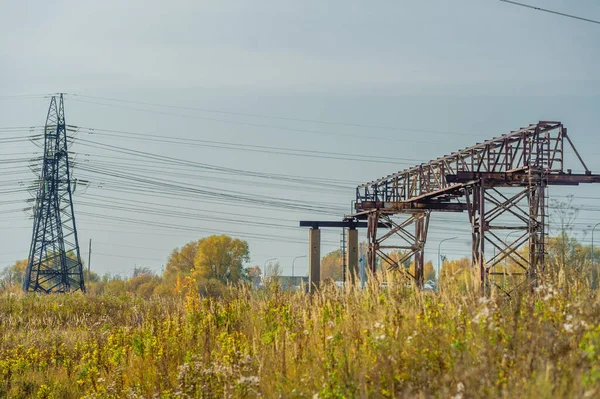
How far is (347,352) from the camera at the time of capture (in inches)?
340

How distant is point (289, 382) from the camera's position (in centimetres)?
852

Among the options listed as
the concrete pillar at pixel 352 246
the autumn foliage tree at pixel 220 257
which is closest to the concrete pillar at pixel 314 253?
the concrete pillar at pixel 352 246

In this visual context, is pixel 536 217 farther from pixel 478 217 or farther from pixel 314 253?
pixel 314 253

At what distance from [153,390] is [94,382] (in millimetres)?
1386

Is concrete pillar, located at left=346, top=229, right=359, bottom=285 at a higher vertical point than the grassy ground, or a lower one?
higher

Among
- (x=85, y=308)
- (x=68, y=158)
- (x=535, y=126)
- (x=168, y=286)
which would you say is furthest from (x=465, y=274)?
(x=168, y=286)

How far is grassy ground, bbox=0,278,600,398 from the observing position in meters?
6.52

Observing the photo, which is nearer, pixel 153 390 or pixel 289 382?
pixel 289 382

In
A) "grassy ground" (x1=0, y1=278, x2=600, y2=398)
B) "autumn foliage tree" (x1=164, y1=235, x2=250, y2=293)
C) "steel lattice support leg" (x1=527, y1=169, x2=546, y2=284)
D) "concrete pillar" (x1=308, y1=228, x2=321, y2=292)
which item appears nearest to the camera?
"grassy ground" (x1=0, y1=278, x2=600, y2=398)

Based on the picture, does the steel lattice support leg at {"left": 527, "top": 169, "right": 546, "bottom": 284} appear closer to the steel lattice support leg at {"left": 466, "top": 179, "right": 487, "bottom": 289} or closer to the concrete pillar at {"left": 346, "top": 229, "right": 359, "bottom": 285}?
the steel lattice support leg at {"left": 466, "top": 179, "right": 487, "bottom": 289}

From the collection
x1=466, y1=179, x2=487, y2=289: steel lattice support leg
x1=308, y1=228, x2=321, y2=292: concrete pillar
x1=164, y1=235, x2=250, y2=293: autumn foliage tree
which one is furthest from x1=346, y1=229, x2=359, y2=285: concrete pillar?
x1=164, y1=235, x2=250, y2=293: autumn foliage tree

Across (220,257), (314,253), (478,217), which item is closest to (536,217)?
(478,217)

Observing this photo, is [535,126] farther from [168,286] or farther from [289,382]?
[168,286]

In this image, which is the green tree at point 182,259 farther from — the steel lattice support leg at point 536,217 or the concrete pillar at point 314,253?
the steel lattice support leg at point 536,217
